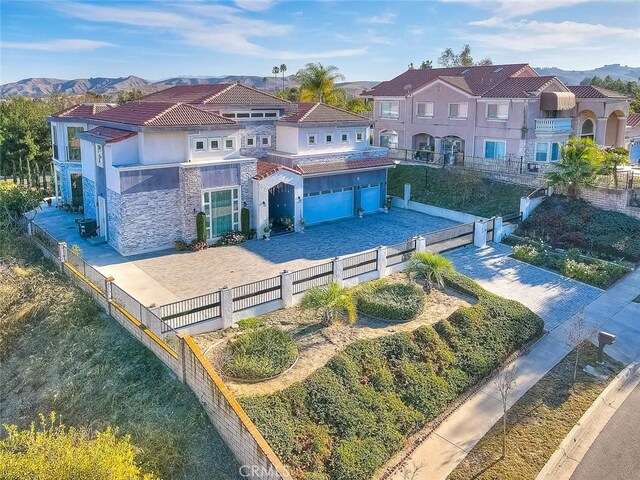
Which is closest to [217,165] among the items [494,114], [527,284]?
[527,284]

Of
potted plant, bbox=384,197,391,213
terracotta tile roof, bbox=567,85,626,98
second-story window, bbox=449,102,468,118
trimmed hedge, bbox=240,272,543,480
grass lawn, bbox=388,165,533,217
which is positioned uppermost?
terracotta tile roof, bbox=567,85,626,98

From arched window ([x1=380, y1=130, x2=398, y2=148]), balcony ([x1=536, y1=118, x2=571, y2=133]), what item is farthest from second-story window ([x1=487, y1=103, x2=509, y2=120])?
arched window ([x1=380, y1=130, x2=398, y2=148])

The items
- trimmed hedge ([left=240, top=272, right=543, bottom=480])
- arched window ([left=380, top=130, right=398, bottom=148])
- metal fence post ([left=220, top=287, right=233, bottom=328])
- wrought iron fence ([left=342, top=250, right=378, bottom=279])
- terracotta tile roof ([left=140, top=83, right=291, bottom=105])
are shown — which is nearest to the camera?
trimmed hedge ([left=240, top=272, right=543, bottom=480])

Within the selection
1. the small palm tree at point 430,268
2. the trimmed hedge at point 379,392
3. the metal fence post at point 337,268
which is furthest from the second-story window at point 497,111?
the metal fence post at point 337,268

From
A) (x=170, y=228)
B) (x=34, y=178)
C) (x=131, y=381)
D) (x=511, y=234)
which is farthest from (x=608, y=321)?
(x=34, y=178)

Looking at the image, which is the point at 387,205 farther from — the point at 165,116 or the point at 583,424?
the point at 583,424

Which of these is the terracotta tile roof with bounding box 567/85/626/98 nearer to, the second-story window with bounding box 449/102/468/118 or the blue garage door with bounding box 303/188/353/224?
the second-story window with bounding box 449/102/468/118
